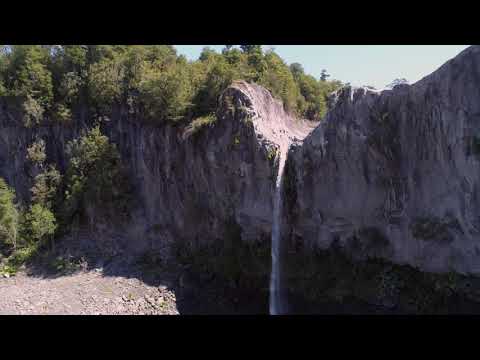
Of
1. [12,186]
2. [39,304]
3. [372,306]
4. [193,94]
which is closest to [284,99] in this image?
[193,94]

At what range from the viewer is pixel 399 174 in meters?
11.7

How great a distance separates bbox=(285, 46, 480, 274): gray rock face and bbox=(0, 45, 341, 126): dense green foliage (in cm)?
714

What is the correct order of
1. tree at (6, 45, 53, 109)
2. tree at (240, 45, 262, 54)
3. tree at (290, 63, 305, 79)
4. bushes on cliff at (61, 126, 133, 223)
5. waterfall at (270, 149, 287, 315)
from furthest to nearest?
tree at (290, 63, 305, 79), tree at (6, 45, 53, 109), tree at (240, 45, 262, 54), bushes on cliff at (61, 126, 133, 223), waterfall at (270, 149, 287, 315)

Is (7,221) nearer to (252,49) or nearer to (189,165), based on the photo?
(189,165)

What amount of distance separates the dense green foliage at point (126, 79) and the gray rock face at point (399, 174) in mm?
7144

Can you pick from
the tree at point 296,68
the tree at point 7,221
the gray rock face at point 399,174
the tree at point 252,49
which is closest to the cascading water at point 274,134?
the gray rock face at point 399,174

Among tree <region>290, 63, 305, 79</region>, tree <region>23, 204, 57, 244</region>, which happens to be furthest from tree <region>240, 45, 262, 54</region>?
tree <region>23, 204, 57, 244</region>

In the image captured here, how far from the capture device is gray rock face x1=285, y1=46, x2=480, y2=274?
971cm

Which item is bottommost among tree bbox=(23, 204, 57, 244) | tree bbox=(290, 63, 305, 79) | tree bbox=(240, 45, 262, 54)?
tree bbox=(23, 204, 57, 244)

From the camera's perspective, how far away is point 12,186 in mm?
21172

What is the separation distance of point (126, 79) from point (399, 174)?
57.6 feet

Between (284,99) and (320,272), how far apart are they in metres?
11.1

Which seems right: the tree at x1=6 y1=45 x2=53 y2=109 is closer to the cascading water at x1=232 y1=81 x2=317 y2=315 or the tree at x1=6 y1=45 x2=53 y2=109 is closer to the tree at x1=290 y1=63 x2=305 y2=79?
the cascading water at x1=232 y1=81 x2=317 y2=315

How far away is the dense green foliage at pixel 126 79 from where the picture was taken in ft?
57.8
